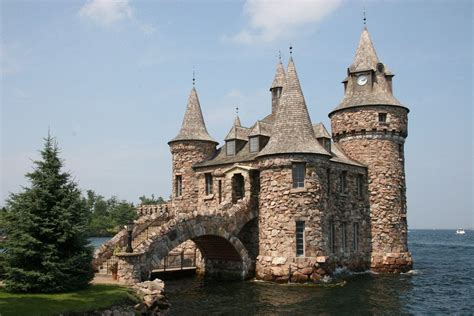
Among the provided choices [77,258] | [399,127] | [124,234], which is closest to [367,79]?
[399,127]

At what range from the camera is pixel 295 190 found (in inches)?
1166

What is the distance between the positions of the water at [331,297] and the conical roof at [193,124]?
1156cm

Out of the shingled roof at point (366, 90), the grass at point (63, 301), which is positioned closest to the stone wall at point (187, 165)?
the shingled roof at point (366, 90)

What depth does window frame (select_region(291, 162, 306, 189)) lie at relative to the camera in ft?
97.8

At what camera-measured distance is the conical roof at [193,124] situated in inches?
1540

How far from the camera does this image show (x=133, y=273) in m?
23.2

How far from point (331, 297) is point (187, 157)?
17.7 meters

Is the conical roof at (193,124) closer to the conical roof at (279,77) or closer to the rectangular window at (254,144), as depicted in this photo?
the rectangular window at (254,144)

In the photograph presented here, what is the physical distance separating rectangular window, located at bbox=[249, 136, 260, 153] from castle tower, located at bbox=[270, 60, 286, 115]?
24.2 ft

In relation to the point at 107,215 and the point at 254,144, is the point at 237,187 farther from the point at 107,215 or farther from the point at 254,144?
the point at 107,215

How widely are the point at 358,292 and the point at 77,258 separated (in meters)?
15.5

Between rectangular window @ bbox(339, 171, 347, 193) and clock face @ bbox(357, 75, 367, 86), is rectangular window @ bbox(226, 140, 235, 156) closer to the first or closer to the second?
rectangular window @ bbox(339, 171, 347, 193)

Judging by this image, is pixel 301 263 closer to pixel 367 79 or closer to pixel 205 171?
pixel 205 171

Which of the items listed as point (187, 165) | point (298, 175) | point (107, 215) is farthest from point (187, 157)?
point (107, 215)
